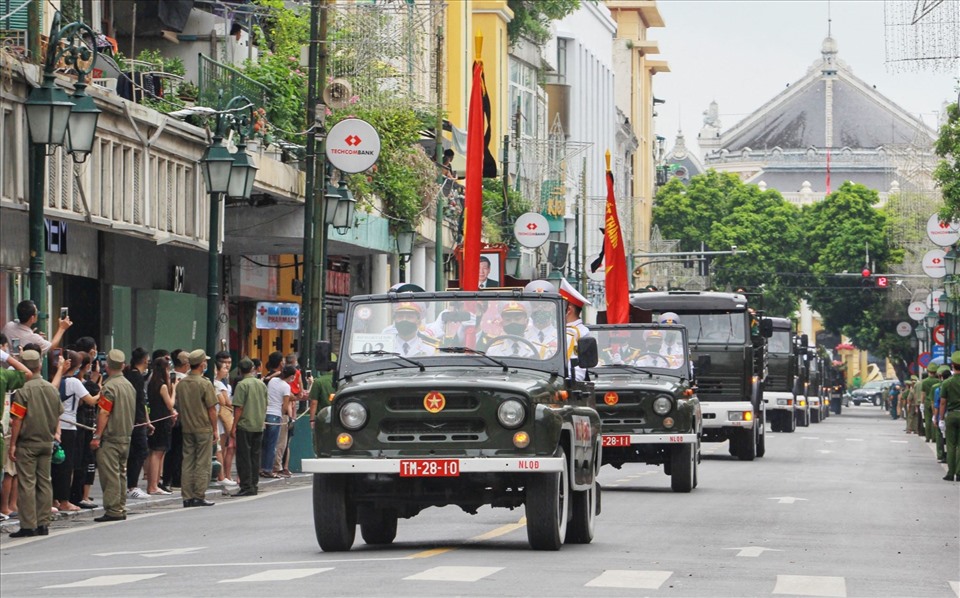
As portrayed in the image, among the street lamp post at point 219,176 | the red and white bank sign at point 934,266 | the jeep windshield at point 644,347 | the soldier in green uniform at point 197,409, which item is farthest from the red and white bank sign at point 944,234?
the soldier in green uniform at point 197,409

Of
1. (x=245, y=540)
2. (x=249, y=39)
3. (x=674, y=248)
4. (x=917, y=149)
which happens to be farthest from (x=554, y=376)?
(x=674, y=248)

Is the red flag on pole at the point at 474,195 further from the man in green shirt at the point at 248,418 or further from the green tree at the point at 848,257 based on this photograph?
the green tree at the point at 848,257

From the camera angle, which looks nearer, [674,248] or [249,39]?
[249,39]

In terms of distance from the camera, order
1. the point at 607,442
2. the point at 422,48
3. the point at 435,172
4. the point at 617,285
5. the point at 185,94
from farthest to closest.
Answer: the point at 422,48
the point at 435,172
the point at 185,94
the point at 617,285
the point at 607,442

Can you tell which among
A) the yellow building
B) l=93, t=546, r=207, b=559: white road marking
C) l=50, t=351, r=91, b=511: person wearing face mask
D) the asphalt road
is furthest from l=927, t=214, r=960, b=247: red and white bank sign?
the yellow building

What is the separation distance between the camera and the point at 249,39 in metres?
39.2

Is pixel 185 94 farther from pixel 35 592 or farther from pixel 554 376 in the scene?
pixel 35 592

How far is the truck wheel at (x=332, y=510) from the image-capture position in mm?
16188

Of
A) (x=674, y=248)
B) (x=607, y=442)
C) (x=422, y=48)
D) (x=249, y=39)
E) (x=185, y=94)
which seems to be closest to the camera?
(x=607, y=442)

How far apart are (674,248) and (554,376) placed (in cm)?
11160

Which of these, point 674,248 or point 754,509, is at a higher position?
point 674,248

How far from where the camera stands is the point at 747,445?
37.7 m

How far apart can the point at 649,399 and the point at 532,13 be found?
58.2m

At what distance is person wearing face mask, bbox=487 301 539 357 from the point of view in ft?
56.1
